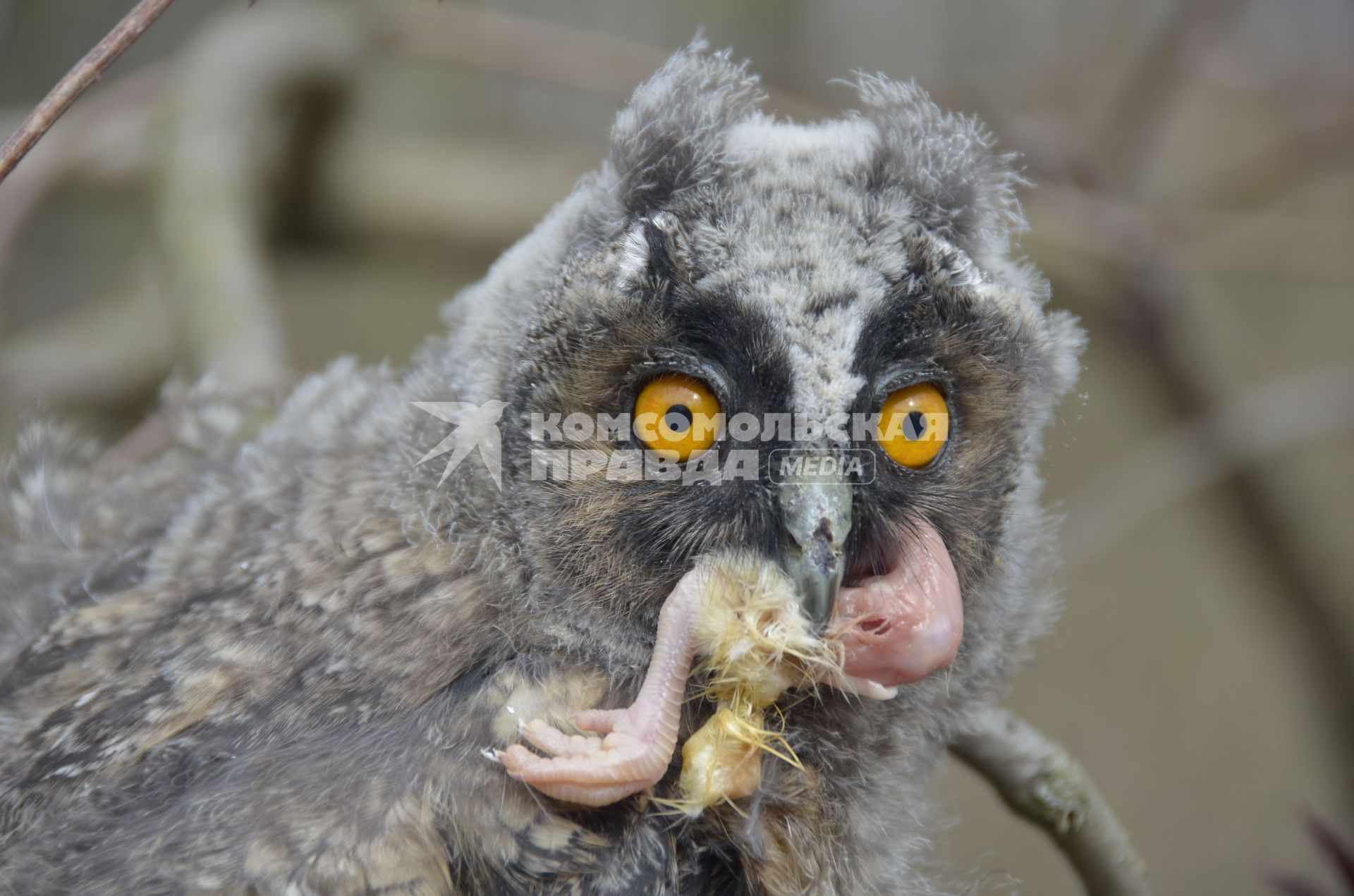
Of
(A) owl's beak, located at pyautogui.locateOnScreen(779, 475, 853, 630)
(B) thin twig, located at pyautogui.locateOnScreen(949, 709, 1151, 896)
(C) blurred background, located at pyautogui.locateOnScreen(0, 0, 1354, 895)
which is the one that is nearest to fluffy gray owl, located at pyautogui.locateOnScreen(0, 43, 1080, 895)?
(A) owl's beak, located at pyautogui.locateOnScreen(779, 475, 853, 630)

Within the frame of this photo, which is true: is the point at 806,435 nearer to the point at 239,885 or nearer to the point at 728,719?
the point at 728,719

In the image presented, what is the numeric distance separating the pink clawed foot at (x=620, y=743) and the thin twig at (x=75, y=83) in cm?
87

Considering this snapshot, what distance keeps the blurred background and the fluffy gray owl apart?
504 millimetres

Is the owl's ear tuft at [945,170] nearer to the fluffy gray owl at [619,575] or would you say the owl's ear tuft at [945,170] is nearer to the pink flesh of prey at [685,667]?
the fluffy gray owl at [619,575]

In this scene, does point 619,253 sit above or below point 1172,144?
below

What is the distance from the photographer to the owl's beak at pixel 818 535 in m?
1.52

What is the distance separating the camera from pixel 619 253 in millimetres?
1660

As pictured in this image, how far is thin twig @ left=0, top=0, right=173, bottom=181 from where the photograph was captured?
1.12 m

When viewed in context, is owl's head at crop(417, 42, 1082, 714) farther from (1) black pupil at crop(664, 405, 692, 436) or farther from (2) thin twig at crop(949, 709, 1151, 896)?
(2) thin twig at crop(949, 709, 1151, 896)

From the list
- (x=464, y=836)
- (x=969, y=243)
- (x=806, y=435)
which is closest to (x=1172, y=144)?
(x=969, y=243)

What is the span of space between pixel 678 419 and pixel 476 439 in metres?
0.36

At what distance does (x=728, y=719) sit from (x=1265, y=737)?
592cm

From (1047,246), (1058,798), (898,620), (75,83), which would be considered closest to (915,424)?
(898,620)

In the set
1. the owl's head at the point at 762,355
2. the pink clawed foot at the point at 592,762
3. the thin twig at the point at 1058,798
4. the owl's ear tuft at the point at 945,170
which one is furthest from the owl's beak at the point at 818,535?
the thin twig at the point at 1058,798
